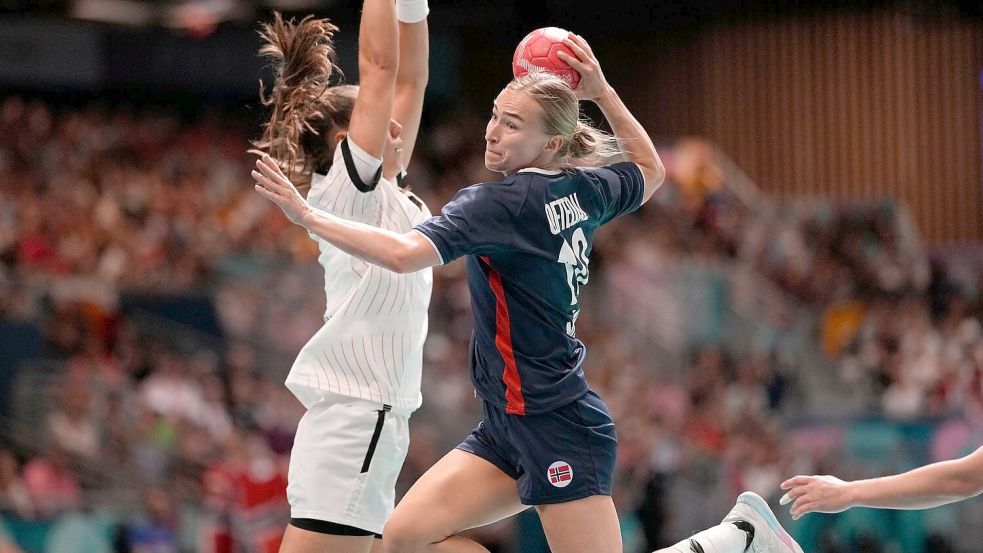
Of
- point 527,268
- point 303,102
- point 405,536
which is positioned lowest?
point 405,536

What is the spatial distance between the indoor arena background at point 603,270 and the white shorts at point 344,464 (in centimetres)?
138

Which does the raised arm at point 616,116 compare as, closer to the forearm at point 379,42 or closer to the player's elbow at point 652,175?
the player's elbow at point 652,175

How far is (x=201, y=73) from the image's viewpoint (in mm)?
20906

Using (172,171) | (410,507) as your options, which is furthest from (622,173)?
(172,171)

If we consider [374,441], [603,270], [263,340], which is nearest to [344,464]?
[374,441]

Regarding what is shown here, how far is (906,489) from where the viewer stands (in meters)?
4.20

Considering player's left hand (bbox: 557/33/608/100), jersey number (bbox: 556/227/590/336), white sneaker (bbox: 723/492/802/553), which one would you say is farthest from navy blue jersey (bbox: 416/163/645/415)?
white sneaker (bbox: 723/492/802/553)

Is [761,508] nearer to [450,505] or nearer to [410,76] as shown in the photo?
[450,505]

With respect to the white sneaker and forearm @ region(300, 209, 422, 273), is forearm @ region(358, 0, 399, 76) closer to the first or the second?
forearm @ region(300, 209, 422, 273)

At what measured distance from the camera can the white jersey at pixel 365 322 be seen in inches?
182

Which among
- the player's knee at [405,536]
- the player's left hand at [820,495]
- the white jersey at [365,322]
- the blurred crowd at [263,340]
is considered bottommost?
the blurred crowd at [263,340]

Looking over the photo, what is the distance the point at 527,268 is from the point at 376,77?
89 centimetres

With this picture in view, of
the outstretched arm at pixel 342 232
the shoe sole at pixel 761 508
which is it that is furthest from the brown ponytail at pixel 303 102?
the shoe sole at pixel 761 508

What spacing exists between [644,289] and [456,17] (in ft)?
23.4
